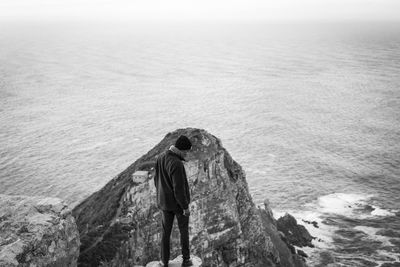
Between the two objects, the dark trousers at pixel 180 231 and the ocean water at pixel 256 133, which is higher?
the dark trousers at pixel 180 231

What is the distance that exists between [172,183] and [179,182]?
12.6 inches

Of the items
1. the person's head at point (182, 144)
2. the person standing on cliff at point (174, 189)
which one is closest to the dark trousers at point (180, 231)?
the person standing on cliff at point (174, 189)

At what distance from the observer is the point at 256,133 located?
3994 inches

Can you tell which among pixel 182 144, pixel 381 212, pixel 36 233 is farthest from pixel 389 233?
pixel 36 233

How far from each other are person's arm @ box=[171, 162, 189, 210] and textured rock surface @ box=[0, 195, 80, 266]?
461 centimetres

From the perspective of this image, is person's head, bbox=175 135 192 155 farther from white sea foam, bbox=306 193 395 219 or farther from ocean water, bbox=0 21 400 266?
white sea foam, bbox=306 193 395 219

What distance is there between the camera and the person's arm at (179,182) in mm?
11703

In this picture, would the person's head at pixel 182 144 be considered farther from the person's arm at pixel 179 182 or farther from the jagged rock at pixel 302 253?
the jagged rock at pixel 302 253

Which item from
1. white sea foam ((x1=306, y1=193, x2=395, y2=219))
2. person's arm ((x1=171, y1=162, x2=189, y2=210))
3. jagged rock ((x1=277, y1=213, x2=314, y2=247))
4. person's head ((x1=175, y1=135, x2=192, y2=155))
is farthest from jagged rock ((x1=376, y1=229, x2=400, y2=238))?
person's head ((x1=175, y1=135, x2=192, y2=155))

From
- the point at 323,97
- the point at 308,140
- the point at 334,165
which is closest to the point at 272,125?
the point at 308,140

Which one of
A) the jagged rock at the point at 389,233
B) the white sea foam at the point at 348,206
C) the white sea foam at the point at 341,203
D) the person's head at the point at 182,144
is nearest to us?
the person's head at the point at 182,144

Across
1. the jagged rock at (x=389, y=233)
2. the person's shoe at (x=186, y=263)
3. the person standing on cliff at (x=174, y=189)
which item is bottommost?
the jagged rock at (x=389, y=233)

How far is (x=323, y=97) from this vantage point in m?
136

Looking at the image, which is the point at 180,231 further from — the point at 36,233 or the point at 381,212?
the point at 381,212
